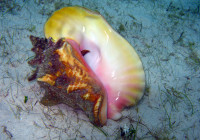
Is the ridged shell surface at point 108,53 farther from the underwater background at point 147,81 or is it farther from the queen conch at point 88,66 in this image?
the underwater background at point 147,81

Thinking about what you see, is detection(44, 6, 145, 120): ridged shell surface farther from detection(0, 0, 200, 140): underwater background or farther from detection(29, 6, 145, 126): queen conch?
detection(0, 0, 200, 140): underwater background

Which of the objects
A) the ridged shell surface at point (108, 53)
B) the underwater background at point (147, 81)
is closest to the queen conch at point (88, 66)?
the ridged shell surface at point (108, 53)

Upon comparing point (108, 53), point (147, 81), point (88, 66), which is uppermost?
point (108, 53)

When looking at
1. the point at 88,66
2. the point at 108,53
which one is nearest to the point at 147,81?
the point at 108,53

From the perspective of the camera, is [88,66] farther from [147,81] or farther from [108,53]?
[147,81]

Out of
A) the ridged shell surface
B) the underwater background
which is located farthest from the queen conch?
the underwater background

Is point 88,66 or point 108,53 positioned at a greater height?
point 108,53
